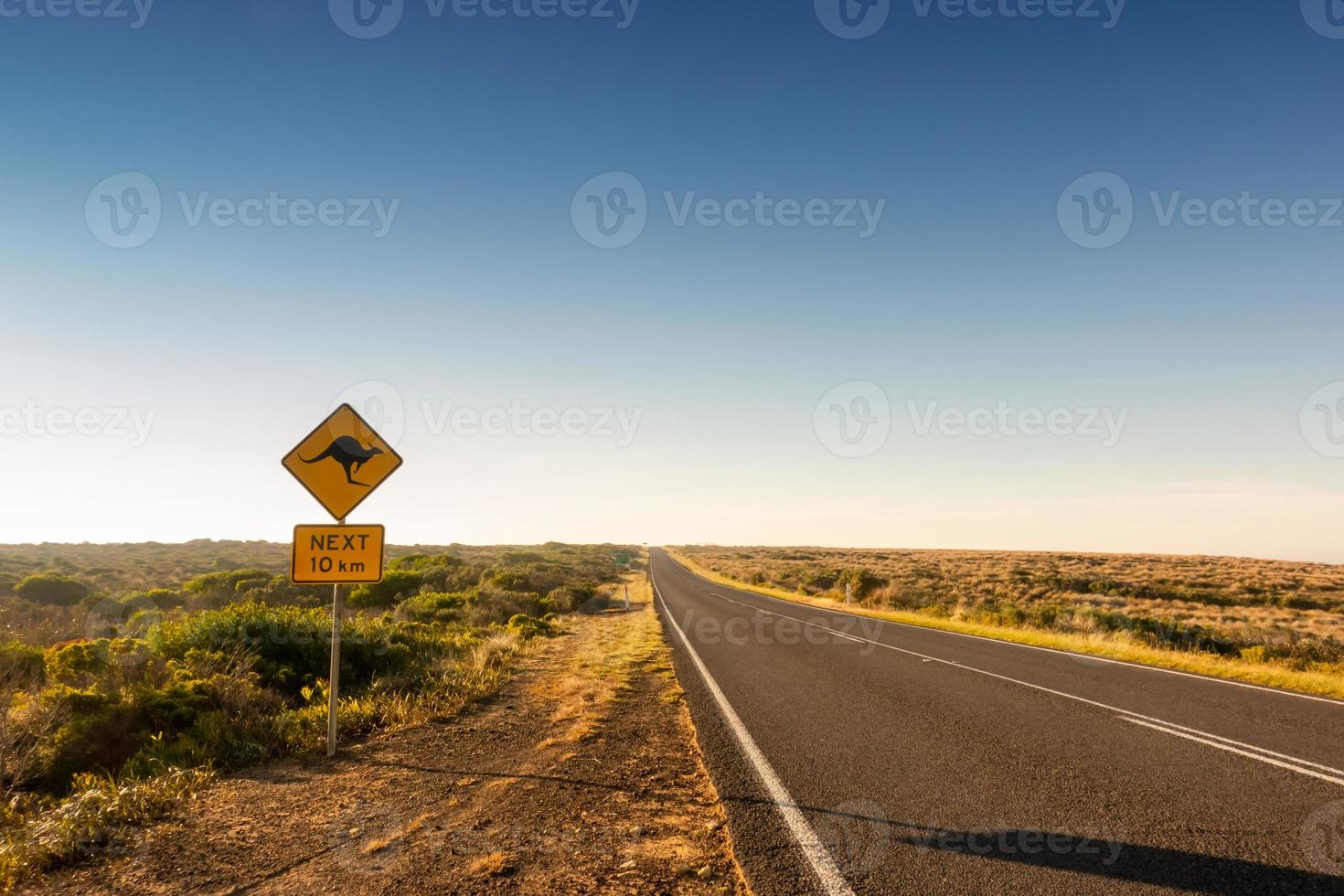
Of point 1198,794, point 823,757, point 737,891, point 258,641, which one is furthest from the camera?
point 258,641

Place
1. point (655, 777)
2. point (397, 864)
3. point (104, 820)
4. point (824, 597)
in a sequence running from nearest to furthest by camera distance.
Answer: point (397, 864)
point (104, 820)
point (655, 777)
point (824, 597)

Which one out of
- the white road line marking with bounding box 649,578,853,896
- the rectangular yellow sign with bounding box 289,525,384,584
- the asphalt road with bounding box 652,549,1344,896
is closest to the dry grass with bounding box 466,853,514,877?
the asphalt road with bounding box 652,549,1344,896

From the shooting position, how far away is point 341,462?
6852 millimetres

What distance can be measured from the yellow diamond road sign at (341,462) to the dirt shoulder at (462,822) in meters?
2.59

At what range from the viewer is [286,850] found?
4426 millimetres

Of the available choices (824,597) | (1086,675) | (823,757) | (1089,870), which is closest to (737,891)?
(1089,870)

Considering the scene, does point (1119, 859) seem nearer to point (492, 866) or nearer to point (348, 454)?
point (492, 866)

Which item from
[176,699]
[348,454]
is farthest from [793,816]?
[176,699]

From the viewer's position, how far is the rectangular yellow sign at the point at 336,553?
666 centimetres

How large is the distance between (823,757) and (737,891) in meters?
2.85

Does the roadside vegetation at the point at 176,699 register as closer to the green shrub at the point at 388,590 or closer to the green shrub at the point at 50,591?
the green shrub at the point at 388,590

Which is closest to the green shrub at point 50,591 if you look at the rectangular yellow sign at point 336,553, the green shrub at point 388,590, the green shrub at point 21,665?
the green shrub at point 388,590

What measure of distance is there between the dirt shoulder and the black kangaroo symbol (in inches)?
112

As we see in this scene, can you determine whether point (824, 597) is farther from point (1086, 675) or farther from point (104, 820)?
point (104, 820)
